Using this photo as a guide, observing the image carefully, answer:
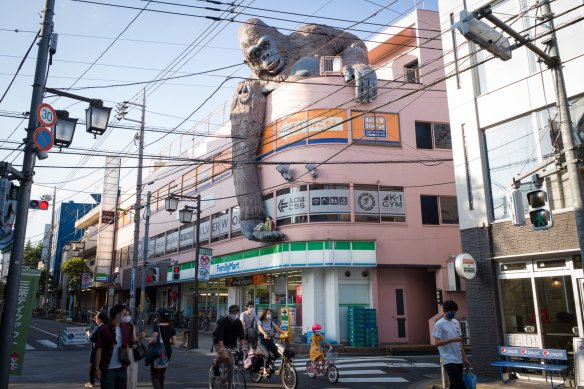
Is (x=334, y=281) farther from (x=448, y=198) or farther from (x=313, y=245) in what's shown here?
(x=448, y=198)

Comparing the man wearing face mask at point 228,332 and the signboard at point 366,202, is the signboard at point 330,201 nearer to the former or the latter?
the signboard at point 366,202

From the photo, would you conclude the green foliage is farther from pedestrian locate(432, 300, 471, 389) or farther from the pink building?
pedestrian locate(432, 300, 471, 389)

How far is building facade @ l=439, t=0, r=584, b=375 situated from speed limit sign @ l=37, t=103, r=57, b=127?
8882mm

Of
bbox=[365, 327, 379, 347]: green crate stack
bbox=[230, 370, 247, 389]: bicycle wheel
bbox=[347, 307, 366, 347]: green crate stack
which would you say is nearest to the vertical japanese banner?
bbox=[230, 370, 247, 389]: bicycle wheel

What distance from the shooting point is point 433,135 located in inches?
942

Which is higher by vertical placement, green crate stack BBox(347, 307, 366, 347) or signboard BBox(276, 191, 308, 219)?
signboard BBox(276, 191, 308, 219)

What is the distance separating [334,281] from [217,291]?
1199 cm

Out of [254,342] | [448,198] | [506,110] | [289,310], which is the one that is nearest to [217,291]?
[289,310]

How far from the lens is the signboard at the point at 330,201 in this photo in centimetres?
2181

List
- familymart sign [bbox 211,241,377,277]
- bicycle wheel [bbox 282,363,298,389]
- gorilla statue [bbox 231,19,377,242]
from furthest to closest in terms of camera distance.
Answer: gorilla statue [bbox 231,19,377,242], familymart sign [bbox 211,241,377,277], bicycle wheel [bbox 282,363,298,389]

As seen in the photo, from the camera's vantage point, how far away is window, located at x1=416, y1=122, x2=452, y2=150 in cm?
2378

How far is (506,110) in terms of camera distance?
13.0 meters

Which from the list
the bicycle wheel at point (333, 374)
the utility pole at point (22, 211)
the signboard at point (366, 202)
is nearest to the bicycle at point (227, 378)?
the bicycle wheel at point (333, 374)

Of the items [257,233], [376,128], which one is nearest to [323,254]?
[257,233]
